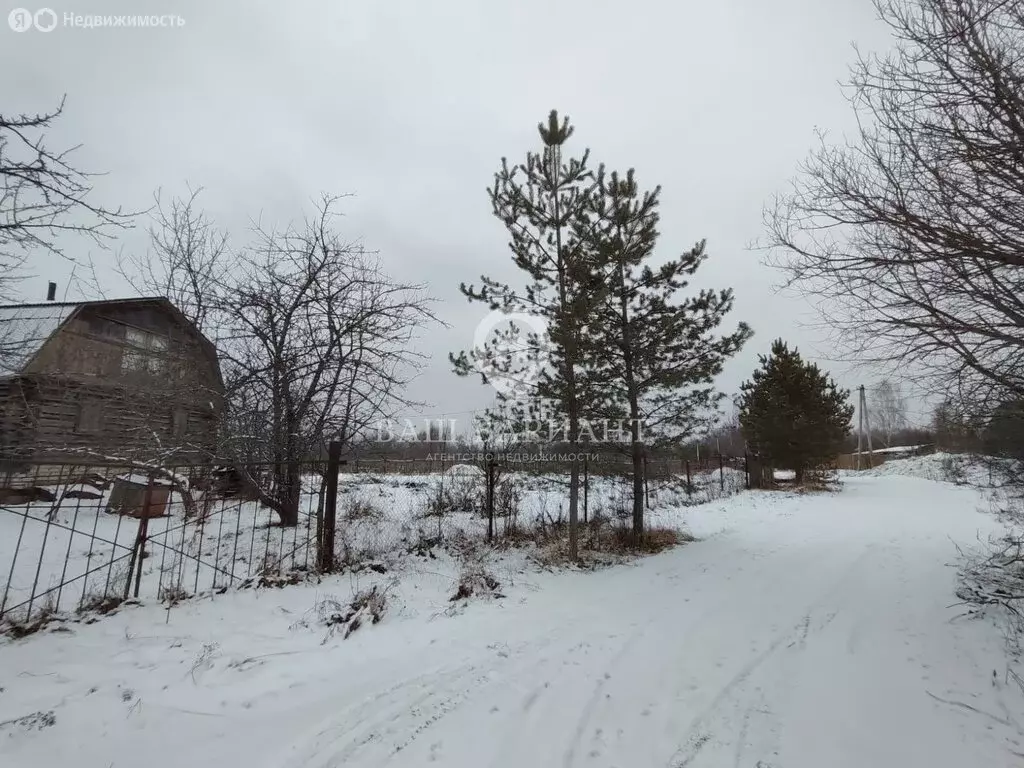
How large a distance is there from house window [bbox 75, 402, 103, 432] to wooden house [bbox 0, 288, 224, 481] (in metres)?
0.02

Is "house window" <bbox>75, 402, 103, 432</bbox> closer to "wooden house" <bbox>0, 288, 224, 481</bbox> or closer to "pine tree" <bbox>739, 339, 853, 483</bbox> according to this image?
"wooden house" <bbox>0, 288, 224, 481</bbox>

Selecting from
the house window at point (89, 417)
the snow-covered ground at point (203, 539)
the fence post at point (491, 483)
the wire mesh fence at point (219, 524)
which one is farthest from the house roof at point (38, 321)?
the fence post at point (491, 483)

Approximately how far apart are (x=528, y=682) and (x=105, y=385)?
15.1 metres

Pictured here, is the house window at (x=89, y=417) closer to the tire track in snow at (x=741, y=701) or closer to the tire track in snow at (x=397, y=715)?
the tire track in snow at (x=397, y=715)

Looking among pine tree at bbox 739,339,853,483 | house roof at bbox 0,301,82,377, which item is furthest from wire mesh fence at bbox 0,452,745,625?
pine tree at bbox 739,339,853,483

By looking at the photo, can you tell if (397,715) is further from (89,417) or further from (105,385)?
(89,417)

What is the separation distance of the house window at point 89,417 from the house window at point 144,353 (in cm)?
175

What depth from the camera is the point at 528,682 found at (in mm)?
3322

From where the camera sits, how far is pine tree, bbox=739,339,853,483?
59.8 ft

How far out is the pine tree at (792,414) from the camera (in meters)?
18.2

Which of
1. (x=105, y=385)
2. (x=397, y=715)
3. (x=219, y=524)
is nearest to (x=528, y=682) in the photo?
(x=397, y=715)

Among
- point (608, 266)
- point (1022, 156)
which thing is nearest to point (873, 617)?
point (1022, 156)

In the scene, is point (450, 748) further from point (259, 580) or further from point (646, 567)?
point (646, 567)

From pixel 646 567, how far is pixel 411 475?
12.1m
